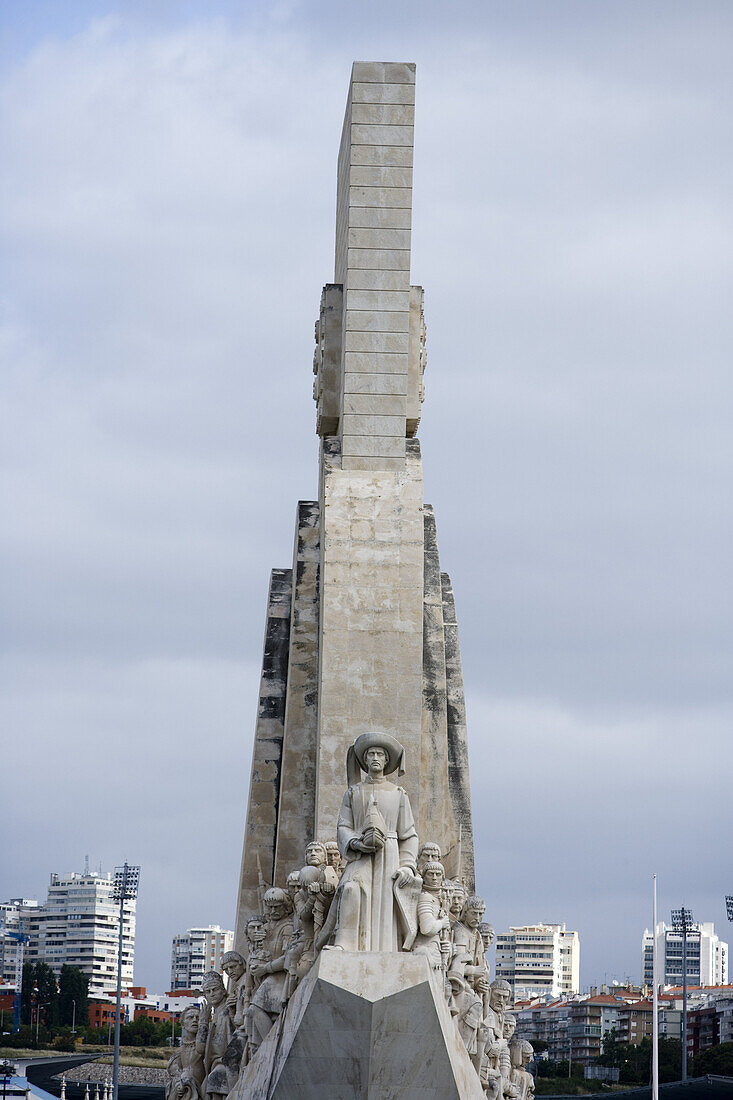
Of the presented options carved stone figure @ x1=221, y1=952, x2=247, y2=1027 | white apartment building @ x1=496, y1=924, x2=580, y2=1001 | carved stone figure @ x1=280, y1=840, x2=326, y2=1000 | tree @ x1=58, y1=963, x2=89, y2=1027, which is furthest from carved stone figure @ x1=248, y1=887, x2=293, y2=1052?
white apartment building @ x1=496, y1=924, x2=580, y2=1001

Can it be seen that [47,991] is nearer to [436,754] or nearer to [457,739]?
[457,739]

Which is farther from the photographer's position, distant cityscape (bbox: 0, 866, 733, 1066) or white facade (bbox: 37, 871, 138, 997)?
white facade (bbox: 37, 871, 138, 997)

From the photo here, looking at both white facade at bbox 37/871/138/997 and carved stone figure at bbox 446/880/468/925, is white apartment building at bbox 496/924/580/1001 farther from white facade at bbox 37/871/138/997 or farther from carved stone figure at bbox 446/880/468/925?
carved stone figure at bbox 446/880/468/925

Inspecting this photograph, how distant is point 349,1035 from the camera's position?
12867 millimetres

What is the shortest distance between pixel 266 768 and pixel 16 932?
3394 inches

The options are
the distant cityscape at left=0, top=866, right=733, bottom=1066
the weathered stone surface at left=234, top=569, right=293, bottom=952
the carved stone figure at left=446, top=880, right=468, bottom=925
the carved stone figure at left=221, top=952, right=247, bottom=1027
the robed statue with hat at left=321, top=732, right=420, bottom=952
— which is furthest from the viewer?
the distant cityscape at left=0, top=866, right=733, bottom=1066

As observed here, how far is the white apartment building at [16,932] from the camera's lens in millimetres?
102500

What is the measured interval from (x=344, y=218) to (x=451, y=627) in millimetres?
5020

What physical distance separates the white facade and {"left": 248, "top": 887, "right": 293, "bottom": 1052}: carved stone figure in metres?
91.6

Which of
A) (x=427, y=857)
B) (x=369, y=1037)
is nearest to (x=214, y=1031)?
(x=427, y=857)

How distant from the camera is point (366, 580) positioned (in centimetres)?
1911

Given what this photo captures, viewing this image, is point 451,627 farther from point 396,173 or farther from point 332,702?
point 396,173

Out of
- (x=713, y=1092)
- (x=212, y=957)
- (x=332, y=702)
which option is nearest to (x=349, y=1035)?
(x=332, y=702)

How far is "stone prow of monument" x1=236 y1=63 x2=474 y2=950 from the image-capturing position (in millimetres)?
18734
